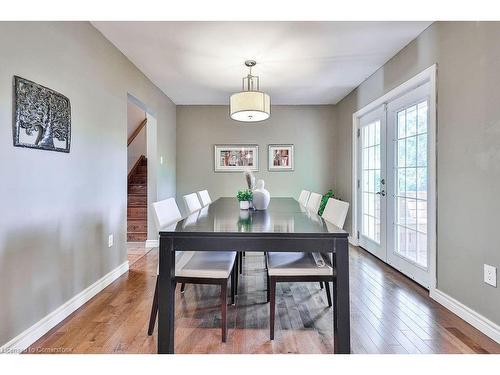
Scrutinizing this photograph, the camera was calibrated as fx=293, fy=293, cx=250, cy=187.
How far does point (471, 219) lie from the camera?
2072 millimetres

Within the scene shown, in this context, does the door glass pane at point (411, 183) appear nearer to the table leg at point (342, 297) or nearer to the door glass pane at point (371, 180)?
the door glass pane at point (371, 180)

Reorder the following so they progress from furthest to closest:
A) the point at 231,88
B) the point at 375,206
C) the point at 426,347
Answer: the point at 231,88
the point at 375,206
the point at 426,347

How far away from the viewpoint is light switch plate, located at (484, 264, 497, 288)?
187 centimetres

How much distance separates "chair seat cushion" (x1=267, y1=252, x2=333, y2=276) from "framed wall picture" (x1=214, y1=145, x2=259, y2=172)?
3387 mm

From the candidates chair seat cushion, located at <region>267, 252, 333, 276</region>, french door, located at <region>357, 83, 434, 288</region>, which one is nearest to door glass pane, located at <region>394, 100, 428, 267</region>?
french door, located at <region>357, 83, 434, 288</region>

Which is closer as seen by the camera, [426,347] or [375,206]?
[426,347]

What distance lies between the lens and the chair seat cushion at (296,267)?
Result: 180cm

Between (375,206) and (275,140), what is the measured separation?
2160mm

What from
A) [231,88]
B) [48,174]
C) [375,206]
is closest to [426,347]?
[375,206]

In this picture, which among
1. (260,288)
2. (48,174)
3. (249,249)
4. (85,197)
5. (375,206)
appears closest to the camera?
(249,249)

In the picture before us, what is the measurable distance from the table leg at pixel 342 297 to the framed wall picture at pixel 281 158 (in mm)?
3860

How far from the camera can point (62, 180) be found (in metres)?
2.12

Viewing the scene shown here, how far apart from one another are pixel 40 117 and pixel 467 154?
2.93m
